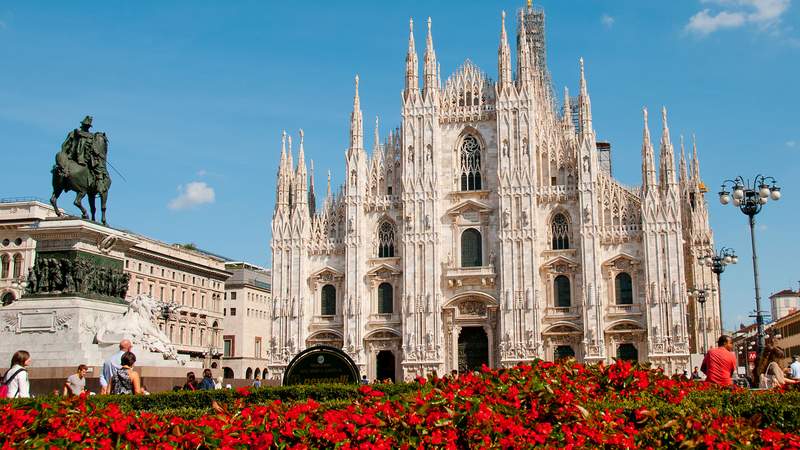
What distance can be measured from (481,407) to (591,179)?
4055cm

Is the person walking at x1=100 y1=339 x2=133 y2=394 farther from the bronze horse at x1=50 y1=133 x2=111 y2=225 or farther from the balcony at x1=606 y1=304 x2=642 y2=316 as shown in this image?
the balcony at x1=606 y1=304 x2=642 y2=316

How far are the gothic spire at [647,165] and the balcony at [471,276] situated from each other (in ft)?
32.3

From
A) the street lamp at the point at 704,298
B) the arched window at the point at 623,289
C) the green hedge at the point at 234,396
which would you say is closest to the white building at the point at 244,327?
the arched window at the point at 623,289

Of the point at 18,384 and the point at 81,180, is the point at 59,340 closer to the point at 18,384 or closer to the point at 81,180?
the point at 81,180

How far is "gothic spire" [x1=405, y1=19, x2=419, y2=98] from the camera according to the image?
5172cm

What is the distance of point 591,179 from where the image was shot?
4844 centimetres

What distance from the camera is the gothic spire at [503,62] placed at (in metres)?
50.6

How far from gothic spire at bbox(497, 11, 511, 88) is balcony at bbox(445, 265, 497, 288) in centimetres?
1102

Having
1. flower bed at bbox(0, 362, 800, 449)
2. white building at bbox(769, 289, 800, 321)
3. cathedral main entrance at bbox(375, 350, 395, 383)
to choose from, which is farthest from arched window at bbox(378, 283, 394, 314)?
white building at bbox(769, 289, 800, 321)

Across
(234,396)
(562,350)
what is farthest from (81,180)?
(562,350)

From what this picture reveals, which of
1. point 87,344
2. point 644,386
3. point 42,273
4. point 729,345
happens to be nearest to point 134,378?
point 87,344

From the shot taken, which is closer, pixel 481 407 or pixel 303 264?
pixel 481 407

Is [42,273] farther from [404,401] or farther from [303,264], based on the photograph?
[303,264]

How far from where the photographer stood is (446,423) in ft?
30.0
